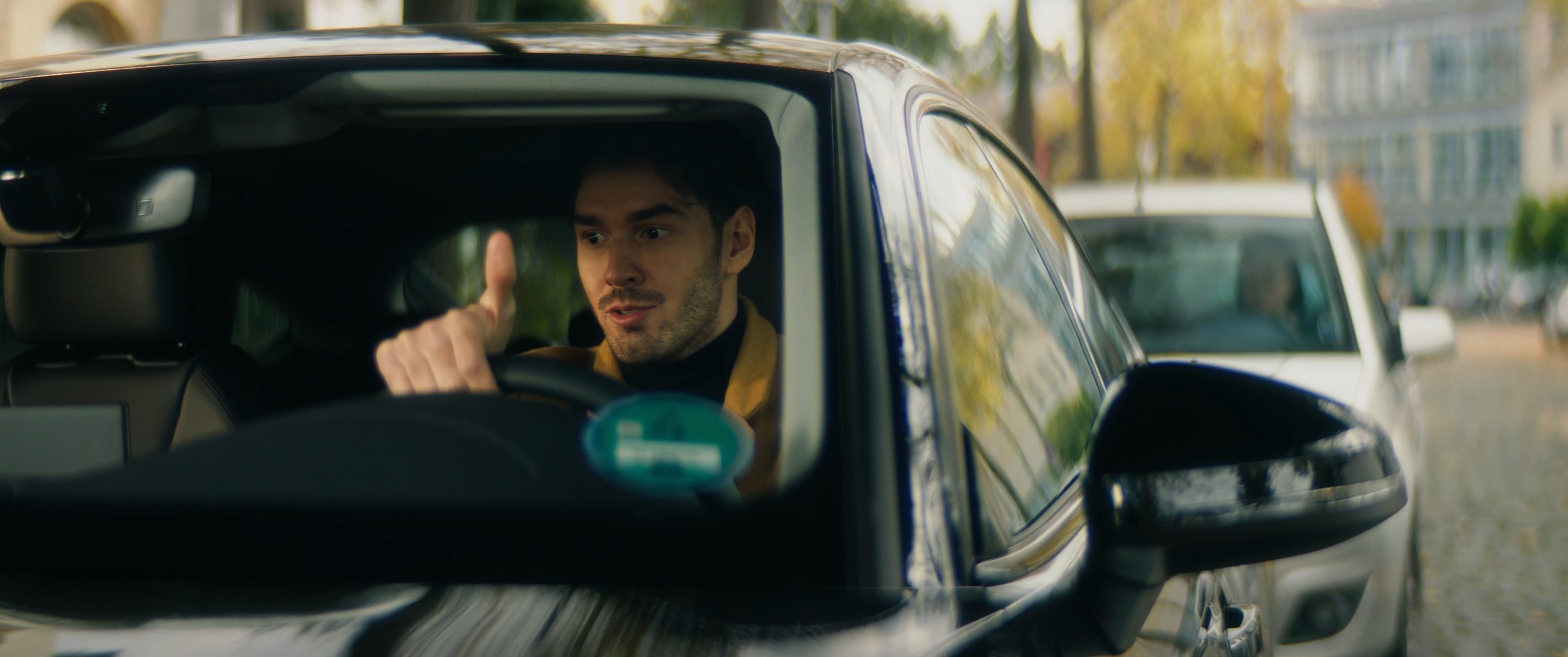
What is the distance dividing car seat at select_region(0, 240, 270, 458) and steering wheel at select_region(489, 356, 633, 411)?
475 mm

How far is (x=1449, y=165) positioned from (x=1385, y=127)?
3.40m

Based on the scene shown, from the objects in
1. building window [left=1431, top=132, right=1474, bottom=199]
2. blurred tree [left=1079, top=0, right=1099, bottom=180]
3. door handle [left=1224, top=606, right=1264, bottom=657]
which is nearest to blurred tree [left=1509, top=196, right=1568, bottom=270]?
building window [left=1431, top=132, right=1474, bottom=199]

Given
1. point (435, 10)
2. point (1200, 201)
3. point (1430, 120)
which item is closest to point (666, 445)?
point (1200, 201)

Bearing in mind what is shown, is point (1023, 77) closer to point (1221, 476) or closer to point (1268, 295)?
point (1268, 295)

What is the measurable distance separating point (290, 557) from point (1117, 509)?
746 mm

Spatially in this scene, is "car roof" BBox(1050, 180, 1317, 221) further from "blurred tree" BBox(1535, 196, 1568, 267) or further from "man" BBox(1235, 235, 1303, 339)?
"blurred tree" BBox(1535, 196, 1568, 267)

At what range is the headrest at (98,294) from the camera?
1987 millimetres

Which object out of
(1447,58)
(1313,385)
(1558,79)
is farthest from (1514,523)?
(1447,58)

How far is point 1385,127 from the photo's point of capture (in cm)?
7531

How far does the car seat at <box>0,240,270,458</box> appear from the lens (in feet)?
6.55

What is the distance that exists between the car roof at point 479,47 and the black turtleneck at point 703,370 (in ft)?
1.03

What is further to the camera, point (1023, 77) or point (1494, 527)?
point (1023, 77)

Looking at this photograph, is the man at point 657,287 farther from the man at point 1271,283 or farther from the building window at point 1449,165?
the building window at point 1449,165

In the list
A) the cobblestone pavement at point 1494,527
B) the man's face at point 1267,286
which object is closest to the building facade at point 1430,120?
the cobblestone pavement at point 1494,527
